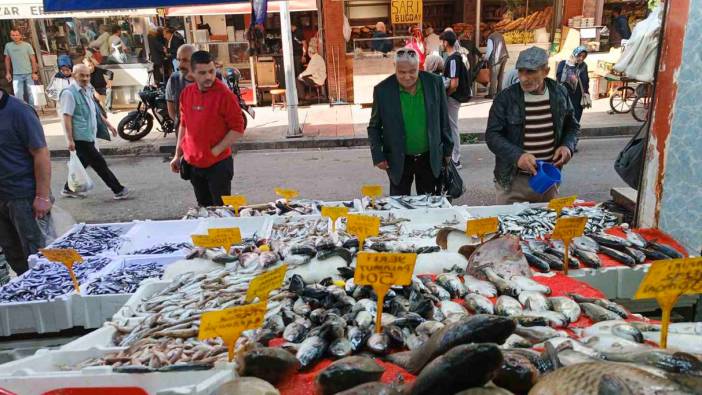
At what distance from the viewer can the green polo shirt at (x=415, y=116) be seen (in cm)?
486

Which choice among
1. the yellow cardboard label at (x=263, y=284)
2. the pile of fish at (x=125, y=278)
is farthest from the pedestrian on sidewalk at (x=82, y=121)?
the yellow cardboard label at (x=263, y=284)

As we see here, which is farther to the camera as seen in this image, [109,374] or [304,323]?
[304,323]

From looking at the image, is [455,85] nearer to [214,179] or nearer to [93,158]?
[214,179]

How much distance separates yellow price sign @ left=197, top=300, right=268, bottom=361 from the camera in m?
2.12

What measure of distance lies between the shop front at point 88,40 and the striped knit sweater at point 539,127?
41.2 ft

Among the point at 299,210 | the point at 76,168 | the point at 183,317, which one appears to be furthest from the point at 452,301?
the point at 76,168

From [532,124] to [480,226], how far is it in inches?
53.7

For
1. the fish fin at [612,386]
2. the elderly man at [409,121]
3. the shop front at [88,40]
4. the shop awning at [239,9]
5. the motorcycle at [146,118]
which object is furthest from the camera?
the shop front at [88,40]

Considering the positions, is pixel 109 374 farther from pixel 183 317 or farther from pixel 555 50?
pixel 555 50

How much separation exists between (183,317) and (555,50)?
13.4 m

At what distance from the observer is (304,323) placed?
2566 millimetres

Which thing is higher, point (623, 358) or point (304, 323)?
point (623, 358)

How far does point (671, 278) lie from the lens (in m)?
2.16

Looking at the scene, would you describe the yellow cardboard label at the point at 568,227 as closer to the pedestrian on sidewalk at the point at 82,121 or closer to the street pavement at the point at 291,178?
the street pavement at the point at 291,178
